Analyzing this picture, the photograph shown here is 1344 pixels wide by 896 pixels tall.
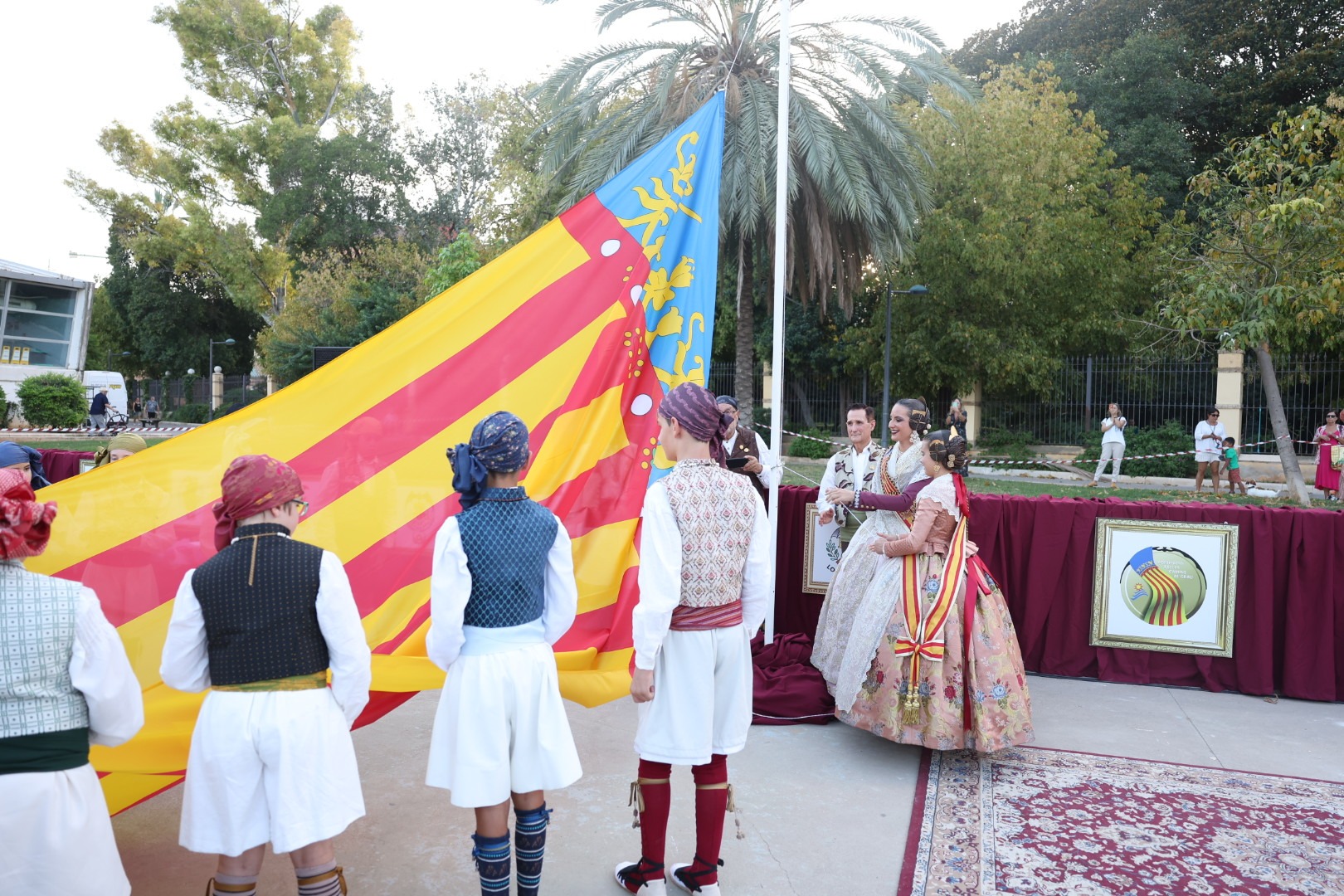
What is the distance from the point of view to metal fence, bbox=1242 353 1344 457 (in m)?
21.5

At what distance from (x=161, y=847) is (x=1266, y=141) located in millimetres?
17675

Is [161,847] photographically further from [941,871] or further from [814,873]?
[941,871]

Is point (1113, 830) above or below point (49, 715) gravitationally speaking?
below

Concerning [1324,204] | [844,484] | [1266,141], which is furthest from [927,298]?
[844,484]

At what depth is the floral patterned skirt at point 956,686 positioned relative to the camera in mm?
4750

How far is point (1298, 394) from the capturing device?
22562 millimetres

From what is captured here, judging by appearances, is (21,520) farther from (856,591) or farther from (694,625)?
(856,591)

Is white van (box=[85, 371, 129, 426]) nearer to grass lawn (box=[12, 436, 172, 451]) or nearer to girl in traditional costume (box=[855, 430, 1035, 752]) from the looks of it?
grass lawn (box=[12, 436, 172, 451])

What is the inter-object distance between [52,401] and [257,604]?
28.1 m

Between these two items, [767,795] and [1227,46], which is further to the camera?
[1227,46]

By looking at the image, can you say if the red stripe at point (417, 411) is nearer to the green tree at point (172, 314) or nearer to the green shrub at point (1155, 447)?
the green shrub at point (1155, 447)

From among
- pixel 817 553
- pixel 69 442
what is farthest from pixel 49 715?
pixel 69 442

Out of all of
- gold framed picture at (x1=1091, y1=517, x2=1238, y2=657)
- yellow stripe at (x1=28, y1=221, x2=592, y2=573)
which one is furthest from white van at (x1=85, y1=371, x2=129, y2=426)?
gold framed picture at (x1=1091, y1=517, x2=1238, y2=657)

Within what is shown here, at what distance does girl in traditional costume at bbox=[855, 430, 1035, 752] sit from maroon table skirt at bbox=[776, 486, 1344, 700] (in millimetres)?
1684
